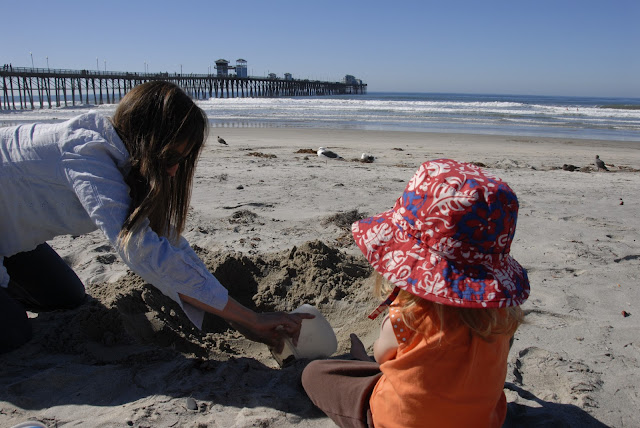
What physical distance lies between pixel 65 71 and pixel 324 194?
4272 centimetres

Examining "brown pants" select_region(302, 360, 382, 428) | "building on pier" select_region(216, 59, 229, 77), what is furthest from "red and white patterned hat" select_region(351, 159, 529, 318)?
"building on pier" select_region(216, 59, 229, 77)

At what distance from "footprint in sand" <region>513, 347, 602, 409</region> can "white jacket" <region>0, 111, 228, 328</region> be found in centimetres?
143

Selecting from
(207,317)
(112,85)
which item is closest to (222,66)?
(112,85)

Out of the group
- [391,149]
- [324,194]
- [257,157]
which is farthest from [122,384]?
[391,149]

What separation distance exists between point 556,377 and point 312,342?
1132 mm

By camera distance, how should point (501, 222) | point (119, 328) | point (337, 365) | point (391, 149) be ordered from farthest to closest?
point (391, 149), point (119, 328), point (337, 365), point (501, 222)

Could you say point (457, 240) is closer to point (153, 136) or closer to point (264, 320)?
point (264, 320)

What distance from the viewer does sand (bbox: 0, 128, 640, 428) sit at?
6.47ft

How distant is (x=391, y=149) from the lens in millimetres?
10664

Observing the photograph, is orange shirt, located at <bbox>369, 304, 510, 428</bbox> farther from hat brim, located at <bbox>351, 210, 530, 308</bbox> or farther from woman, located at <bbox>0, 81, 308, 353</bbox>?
woman, located at <bbox>0, 81, 308, 353</bbox>

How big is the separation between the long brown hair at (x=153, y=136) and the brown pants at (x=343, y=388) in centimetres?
94

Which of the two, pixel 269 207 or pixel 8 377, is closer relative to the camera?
pixel 8 377

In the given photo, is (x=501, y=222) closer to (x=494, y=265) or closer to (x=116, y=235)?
(x=494, y=265)

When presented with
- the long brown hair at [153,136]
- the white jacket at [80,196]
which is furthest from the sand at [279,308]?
the long brown hair at [153,136]
